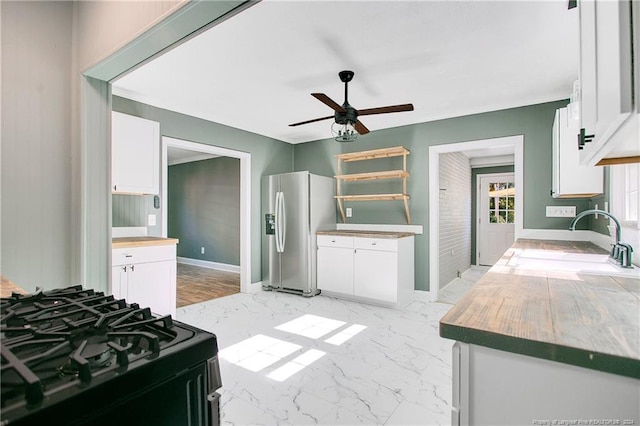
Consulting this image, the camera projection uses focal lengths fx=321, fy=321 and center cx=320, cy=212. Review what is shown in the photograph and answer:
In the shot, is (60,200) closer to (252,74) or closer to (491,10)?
(252,74)

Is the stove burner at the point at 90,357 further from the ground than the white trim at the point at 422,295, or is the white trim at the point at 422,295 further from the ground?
the stove burner at the point at 90,357

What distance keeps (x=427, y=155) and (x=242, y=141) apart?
263cm

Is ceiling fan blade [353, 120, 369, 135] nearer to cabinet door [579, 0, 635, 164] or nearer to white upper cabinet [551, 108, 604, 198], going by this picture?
white upper cabinet [551, 108, 604, 198]

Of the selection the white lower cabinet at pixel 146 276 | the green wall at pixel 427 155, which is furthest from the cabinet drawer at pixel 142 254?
the green wall at pixel 427 155

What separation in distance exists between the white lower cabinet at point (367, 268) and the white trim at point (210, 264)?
2497 mm

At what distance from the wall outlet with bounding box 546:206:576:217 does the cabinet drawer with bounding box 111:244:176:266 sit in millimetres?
4033

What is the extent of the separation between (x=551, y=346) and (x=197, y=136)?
4.22 meters

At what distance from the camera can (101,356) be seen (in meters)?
0.62

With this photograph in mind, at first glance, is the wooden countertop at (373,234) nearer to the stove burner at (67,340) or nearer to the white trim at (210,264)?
the white trim at (210,264)

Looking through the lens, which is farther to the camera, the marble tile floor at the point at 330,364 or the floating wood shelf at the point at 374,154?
the floating wood shelf at the point at 374,154

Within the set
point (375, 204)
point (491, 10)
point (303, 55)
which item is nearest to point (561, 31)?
point (491, 10)

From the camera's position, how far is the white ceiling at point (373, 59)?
2.08 metres

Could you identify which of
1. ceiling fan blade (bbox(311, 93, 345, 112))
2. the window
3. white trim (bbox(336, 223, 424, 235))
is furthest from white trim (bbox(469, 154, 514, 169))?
ceiling fan blade (bbox(311, 93, 345, 112))

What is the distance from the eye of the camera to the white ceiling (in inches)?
81.8
